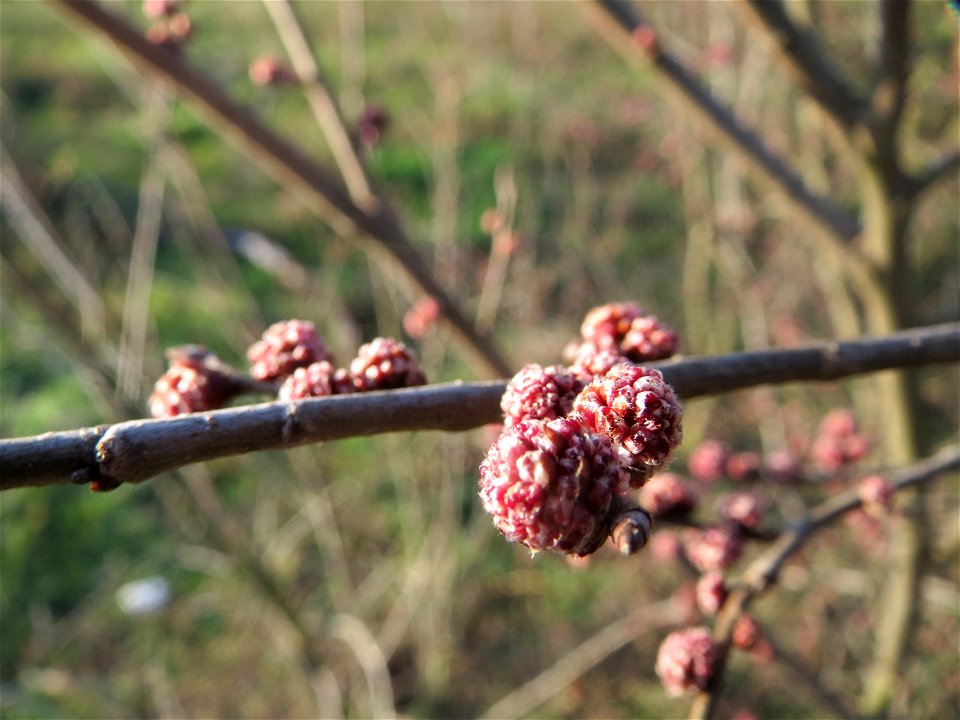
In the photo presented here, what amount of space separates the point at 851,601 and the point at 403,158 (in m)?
7.78

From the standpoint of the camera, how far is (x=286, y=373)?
1.39 m

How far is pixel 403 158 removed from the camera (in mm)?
10477

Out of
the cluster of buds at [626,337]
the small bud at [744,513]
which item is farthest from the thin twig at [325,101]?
the small bud at [744,513]

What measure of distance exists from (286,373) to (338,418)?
383mm

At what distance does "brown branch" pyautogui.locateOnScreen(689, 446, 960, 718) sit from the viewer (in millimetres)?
1436

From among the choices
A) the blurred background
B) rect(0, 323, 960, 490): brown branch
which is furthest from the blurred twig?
rect(0, 323, 960, 490): brown branch

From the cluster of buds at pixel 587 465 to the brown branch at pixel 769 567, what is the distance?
652 mm

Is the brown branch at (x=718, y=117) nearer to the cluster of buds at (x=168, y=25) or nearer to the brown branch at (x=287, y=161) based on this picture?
the brown branch at (x=287, y=161)

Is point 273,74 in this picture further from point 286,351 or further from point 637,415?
point 637,415

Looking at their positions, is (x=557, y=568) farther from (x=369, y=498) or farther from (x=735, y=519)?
(x=735, y=519)

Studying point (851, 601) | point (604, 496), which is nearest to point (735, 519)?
point (604, 496)

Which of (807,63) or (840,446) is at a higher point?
(807,63)

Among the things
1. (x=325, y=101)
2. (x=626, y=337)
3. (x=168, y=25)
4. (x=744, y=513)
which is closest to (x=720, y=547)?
(x=744, y=513)

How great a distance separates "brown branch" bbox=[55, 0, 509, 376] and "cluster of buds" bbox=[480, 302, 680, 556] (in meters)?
1.53
